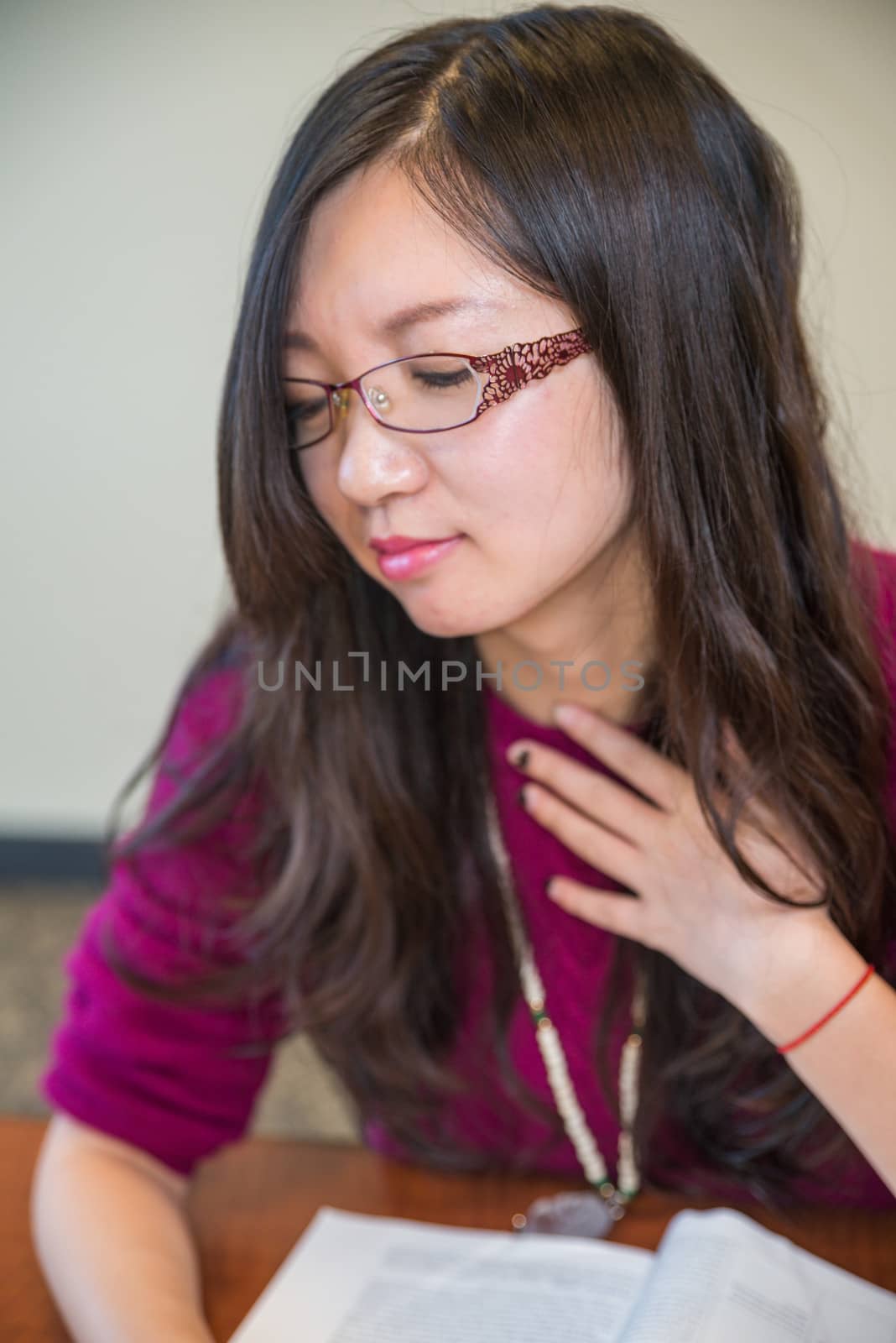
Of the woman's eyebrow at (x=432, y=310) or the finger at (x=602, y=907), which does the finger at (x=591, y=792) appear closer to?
the finger at (x=602, y=907)

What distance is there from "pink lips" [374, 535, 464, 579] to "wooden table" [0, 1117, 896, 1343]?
0.47m

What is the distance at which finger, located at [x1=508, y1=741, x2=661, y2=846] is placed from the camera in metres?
0.98

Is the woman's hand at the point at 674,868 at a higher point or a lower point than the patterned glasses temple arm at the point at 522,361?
lower

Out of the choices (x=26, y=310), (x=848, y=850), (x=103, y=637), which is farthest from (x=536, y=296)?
(x=103, y=637)

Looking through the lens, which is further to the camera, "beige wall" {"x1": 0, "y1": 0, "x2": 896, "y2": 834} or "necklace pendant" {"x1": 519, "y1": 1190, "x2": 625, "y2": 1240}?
"beige wall" {"x1": 0, "y1": 0, "x2": 896, "y2": 834}

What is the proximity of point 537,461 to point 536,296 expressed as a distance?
0.10 m

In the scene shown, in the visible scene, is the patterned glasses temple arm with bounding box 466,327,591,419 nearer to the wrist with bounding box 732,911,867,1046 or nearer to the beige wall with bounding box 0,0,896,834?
the wrist with bounding box 732,911,867,1046

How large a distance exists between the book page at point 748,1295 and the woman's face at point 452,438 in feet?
1.45

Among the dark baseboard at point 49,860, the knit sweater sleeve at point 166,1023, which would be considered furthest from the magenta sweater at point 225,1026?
the dark baseboard at point 49,860

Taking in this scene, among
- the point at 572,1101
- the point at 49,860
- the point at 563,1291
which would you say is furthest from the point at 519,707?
the point at 49,860

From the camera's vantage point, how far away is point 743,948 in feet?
2.95

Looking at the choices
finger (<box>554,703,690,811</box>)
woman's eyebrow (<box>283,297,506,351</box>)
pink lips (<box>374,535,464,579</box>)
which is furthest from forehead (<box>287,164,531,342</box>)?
finger (<box>554,703,690,811</box>)

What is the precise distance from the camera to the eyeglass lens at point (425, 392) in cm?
84

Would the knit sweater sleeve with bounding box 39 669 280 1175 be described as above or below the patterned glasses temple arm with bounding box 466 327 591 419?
below
